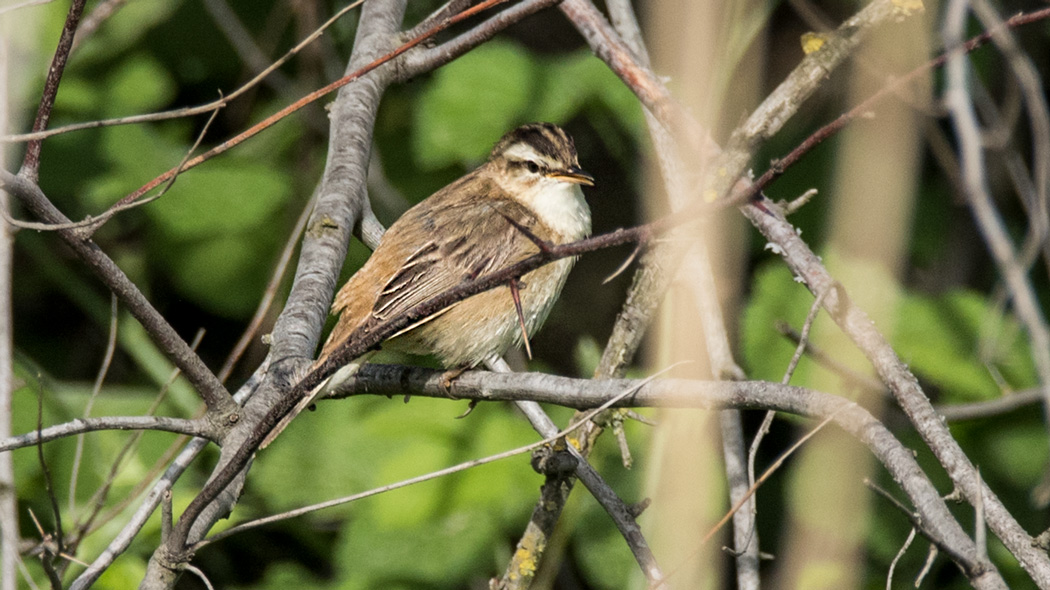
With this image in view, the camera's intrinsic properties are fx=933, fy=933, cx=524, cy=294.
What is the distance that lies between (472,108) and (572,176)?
946 millimetres

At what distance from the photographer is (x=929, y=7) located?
4469 millimetres

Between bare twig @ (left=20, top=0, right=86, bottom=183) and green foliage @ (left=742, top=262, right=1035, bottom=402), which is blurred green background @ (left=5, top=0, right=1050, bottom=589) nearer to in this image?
green foliage @ (left=742, top=262, right=1035, bottom=402)

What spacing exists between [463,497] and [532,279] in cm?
108

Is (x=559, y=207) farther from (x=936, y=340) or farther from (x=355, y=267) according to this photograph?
(x=936, y=340)

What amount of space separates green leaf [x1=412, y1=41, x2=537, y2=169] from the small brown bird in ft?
2.03

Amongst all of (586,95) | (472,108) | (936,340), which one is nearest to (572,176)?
(586,95)

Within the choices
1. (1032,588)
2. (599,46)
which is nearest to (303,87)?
(599,46)

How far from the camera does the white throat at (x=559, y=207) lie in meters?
3.78

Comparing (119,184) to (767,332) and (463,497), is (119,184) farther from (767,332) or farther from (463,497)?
(767,332)

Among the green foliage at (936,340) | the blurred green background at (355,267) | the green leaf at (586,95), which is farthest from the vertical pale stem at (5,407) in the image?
the green foliage at (936,340)

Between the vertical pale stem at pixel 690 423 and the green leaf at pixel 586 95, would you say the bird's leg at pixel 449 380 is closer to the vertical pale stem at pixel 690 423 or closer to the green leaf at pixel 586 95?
the vertical pale stem at pixel 690 423

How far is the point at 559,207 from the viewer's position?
150 inches

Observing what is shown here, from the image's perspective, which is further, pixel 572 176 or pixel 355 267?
pixel 572 176

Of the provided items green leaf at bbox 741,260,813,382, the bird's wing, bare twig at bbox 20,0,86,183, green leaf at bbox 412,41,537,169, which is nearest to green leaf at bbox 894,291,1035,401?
green leaf at bbox 741,260,813,382
